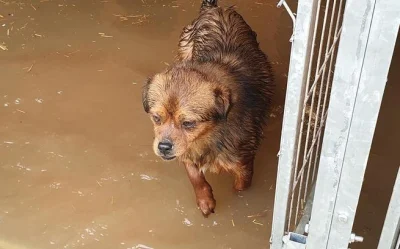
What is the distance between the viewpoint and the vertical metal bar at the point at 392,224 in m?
2.23

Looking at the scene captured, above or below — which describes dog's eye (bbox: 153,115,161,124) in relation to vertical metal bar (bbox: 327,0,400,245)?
below

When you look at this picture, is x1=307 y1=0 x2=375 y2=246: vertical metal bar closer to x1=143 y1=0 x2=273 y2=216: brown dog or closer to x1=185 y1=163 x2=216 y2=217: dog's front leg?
x1=143 y1=0 x2=273 y2=216: brown dog

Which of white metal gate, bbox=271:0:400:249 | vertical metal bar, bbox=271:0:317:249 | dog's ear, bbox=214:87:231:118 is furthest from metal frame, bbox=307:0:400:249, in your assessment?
dog's ear, bbox=214:87:231:118

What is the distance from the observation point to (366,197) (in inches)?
146

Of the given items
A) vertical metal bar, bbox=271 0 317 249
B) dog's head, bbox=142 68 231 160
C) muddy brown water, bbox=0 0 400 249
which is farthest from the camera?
muddy brown water, bbox=0 0 400 249

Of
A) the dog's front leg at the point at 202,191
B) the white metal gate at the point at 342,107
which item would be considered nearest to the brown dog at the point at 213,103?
the dog's front leg at the point at 202,191

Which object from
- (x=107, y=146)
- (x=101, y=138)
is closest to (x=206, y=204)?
(x=107, y=146)

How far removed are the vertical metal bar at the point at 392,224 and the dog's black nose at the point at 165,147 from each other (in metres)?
1.33

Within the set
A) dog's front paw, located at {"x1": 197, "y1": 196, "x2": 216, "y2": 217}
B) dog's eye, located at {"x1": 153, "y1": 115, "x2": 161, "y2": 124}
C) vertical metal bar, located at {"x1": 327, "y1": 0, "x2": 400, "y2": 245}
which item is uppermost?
vertical metal bar, located at {"x1": 327, "y1": 0, "x2": 400, "y2": 245}

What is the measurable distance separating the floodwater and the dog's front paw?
0.06 m

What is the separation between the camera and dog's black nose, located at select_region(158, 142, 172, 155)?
10.8 feet

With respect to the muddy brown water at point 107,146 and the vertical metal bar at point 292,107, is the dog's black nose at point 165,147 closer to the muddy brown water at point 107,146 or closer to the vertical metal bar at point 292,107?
the muddy brown water at point 107,146

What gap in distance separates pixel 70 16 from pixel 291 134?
4122 mm

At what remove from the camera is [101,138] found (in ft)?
14.3
